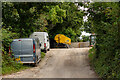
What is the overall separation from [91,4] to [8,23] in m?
7.33

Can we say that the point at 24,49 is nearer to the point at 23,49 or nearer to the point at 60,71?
Answer: the point at 23,49

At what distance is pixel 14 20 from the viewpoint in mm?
18641

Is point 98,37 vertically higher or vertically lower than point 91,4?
lower

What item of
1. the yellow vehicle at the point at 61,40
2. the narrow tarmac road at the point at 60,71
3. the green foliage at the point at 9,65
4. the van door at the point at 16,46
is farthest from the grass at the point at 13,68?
the yellow vehicle at the point at 61,40

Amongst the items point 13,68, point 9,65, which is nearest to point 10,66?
point 9,65

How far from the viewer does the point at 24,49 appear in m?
14.8

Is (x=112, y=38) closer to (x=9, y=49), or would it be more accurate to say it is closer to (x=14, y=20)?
(x=9, y=49)

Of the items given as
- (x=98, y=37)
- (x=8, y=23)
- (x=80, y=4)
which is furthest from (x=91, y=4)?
(x=8, y=23)

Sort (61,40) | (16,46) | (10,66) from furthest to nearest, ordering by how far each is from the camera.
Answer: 1. (61,40)
2. (16,46)
3. (10,66)

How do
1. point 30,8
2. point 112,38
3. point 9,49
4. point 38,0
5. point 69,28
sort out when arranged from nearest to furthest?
point 112,38, point 9,49, point 38,0, point 30,8, point 69,28

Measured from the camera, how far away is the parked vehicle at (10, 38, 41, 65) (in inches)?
577

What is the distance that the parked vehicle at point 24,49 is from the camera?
48.1 feet

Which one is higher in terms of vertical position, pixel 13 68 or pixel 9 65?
pixel 9 65

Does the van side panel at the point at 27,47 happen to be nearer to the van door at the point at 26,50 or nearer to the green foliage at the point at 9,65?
the van door at the point at 26,50
